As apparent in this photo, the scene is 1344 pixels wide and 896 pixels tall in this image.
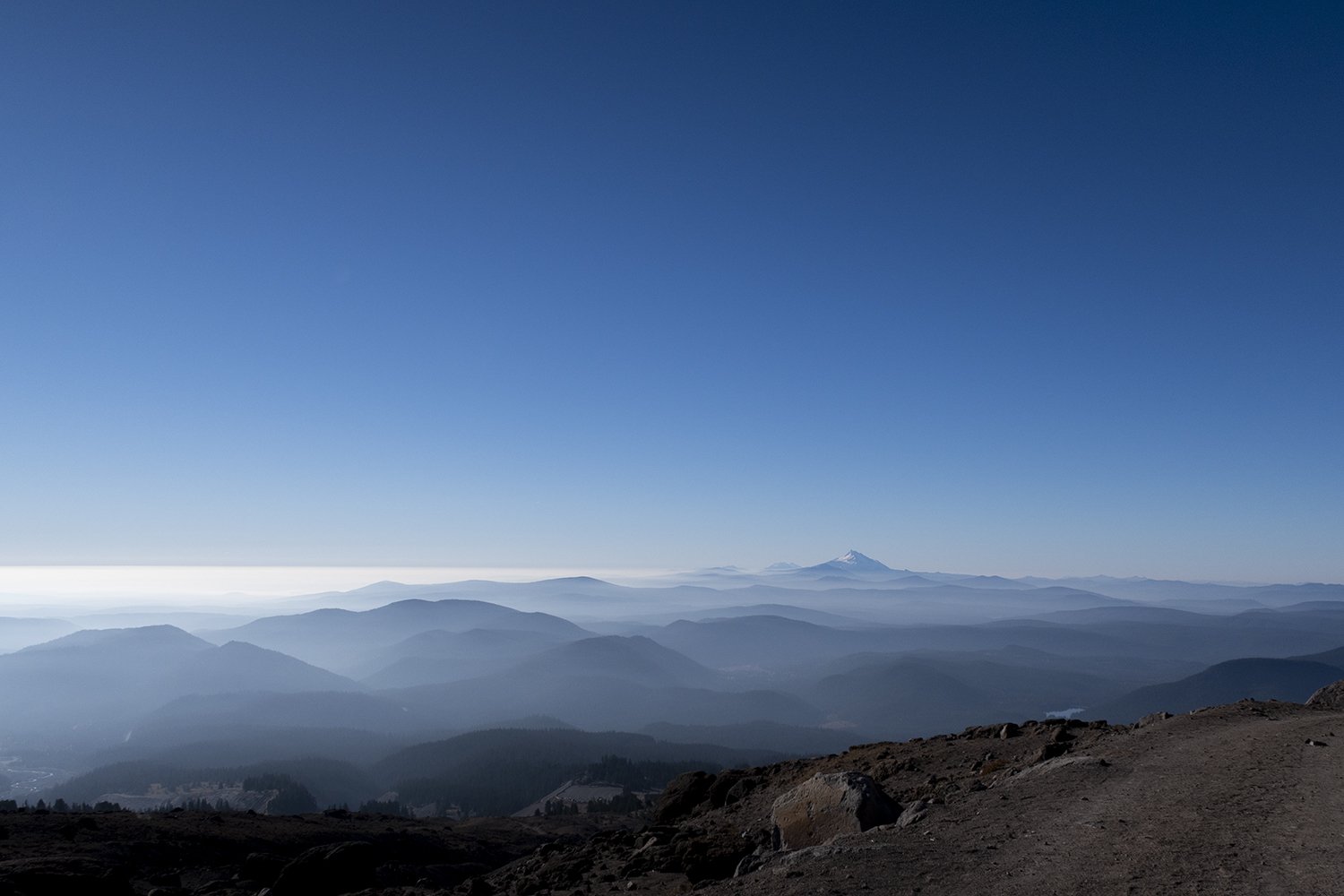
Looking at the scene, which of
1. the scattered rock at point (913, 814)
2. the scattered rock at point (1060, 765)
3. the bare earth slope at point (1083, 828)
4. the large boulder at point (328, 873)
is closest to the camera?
the bare earth slope at point (1083, 828)

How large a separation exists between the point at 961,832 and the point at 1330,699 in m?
21.0

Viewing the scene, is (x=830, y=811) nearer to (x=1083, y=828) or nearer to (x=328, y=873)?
(x=1083, y=828)

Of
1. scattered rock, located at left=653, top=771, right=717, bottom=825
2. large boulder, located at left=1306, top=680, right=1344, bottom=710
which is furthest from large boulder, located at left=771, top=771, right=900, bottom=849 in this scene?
large boulder, located at left=1306, top=680, right=1344, bottom=710

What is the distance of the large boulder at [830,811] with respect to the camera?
14359 mm

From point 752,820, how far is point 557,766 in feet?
556

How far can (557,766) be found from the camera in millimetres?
169875

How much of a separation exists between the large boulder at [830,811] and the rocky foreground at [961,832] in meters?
0.04

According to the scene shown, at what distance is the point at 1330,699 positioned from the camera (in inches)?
931

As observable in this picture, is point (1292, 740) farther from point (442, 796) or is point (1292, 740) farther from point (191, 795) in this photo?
point (191, 795)

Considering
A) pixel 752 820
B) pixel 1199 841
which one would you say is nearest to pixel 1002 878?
pixel 1199 841

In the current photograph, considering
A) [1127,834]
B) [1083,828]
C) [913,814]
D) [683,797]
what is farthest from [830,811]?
[683,797]

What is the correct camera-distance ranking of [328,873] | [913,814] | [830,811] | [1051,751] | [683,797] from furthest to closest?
[683,797] < [328,873] < [1051,751] < [830,811] < [913,814]

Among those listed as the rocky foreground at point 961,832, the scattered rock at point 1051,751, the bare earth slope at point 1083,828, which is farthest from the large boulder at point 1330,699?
the scattered rock at point 1051,751

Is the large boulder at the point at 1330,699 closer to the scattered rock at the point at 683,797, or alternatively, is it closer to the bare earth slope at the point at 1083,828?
the bare earth slope at the point at 1083,828
